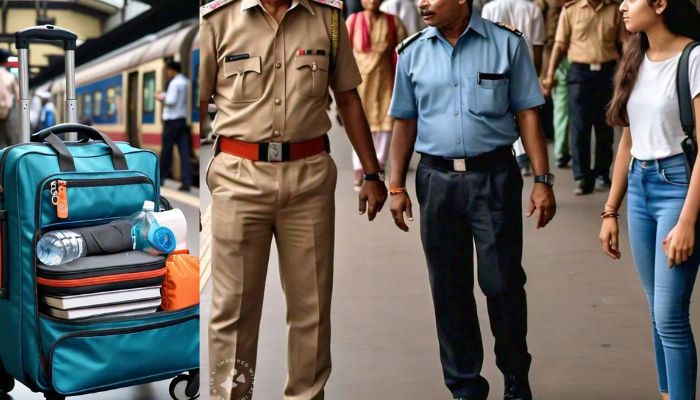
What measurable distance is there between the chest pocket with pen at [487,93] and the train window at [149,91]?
4.23 feet

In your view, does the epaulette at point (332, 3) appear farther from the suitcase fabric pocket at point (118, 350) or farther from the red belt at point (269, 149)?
the suitcase fabric pocket at point (118, 350)

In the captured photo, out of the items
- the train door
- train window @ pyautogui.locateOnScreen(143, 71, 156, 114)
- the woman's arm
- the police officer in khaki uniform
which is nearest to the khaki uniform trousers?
the police officer in khaki uniform

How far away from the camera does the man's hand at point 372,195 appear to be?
3008 mm

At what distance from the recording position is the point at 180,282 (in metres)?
3.43

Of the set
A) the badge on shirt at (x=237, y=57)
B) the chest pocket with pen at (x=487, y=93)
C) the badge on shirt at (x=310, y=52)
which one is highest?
the badge on shirt at (x=310, y=52)

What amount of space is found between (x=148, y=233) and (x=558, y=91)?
12.0 ft

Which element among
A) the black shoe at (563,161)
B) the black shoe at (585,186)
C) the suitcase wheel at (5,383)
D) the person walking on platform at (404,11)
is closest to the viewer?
the suitcase wheel at (5,383)

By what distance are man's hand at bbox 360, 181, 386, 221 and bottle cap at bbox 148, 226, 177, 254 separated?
0.71 metres

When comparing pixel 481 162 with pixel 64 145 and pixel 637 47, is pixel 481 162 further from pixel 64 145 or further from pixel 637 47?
pixel 64 145

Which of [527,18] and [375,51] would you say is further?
[375,51]

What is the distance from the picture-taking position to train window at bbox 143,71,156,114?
13.2ft

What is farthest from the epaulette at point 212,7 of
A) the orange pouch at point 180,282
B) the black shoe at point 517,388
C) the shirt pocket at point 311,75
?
the black shoe at point 517,388

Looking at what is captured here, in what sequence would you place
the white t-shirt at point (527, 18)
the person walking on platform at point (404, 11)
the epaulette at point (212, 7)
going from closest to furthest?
the epaulette at point (212, 7)
the white t-shirt at point (527, 18)
the person walking on platform at point (404, 11)

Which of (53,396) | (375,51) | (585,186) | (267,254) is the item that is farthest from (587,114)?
(53,396)
